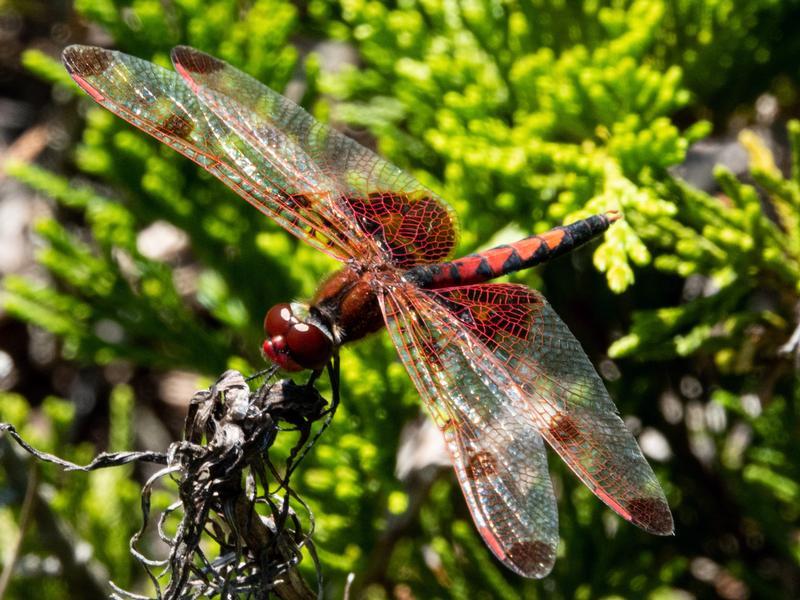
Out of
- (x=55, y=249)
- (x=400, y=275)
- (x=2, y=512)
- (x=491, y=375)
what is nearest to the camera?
(x=491, y=375)

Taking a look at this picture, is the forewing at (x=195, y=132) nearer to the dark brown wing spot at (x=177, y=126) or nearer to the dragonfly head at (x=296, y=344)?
the dark brown wing spot at (x=177, y=126)

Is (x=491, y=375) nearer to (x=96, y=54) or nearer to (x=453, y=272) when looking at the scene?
(x=453, y=272)

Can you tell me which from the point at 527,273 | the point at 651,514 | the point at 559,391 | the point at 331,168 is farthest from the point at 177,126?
the point at 651,514

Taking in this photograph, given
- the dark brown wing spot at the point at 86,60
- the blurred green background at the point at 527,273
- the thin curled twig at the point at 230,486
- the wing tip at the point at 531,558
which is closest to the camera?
the thin curled twig at the point at 230,486

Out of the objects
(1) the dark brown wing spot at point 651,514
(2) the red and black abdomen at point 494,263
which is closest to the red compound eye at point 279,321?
(2) the red and black abdomen at point 494,263

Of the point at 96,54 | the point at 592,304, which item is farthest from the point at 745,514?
the point at 96,54

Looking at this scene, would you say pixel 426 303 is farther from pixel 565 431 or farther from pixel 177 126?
pixel 177 126

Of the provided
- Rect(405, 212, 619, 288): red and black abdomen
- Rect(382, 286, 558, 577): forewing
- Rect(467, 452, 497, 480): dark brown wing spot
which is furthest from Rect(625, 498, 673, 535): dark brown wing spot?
Rect(405, 212, 619, 288): red and black abdomen
